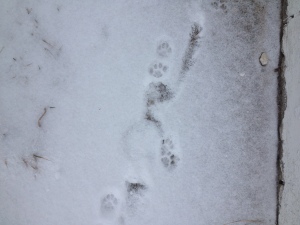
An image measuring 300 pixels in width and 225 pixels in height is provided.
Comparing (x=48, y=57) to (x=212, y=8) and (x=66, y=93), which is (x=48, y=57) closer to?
(x=66, y=93)

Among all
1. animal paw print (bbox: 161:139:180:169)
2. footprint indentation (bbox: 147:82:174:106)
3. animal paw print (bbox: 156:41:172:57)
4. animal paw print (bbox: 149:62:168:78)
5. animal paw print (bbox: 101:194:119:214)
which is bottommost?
animal paw print (bbox: 101:194:119:214)

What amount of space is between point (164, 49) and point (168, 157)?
0.47 metres

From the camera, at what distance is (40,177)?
4.45 ft

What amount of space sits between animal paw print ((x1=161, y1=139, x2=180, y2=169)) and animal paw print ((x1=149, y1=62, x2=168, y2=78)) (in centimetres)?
29

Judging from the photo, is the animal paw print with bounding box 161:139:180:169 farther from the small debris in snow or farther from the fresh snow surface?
the small debris in snow

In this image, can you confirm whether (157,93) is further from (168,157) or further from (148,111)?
(168,157)

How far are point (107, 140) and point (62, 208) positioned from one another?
36cm

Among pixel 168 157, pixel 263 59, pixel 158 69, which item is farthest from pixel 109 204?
pixel 263 59

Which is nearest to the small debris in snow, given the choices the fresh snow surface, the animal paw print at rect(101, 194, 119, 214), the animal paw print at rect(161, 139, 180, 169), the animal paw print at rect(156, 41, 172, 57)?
the fresh snow surface

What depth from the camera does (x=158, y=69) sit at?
133cm

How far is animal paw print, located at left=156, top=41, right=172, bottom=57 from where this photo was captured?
1.33 m

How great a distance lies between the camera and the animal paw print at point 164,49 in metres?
1.33

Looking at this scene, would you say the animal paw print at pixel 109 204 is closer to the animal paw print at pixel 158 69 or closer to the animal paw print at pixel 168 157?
the animal paw print at pixel 168 157

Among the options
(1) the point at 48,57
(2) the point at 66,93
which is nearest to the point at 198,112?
(2) the point at 66,93
